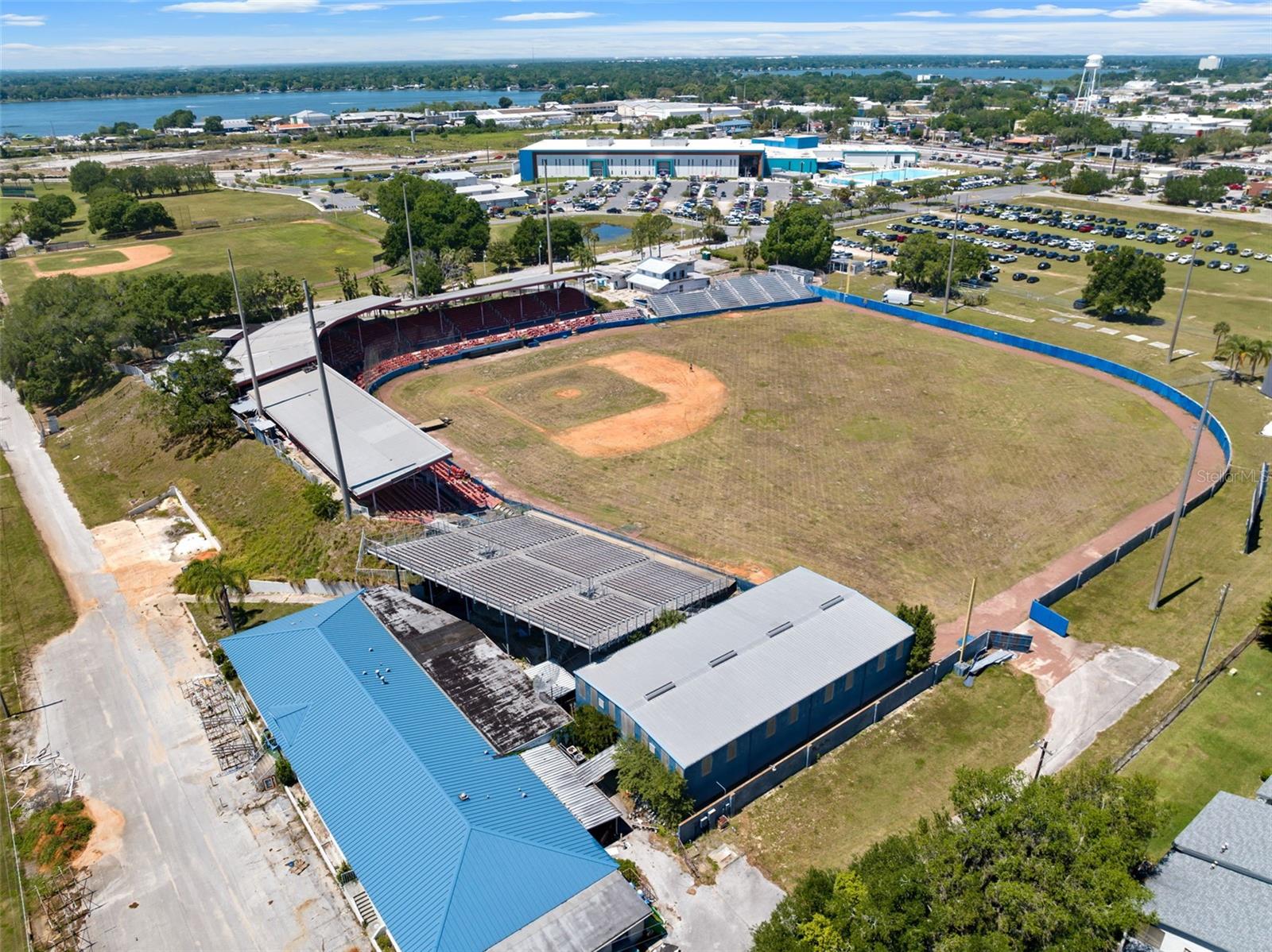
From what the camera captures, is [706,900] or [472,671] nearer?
[706,900]

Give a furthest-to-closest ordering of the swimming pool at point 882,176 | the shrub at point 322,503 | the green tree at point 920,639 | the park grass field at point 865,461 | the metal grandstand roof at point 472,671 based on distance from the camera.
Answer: the swimming pool at point 882,176 → the shrub at point 322,503 → the park grass field at point 865,461 → the green tree at point 920,639 → the metal grandstand roof at point 472,671

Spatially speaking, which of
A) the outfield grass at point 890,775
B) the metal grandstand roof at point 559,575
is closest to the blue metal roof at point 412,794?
the metal grandstand roof at point 559,575

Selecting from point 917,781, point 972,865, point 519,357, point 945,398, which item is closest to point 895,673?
point 917,781

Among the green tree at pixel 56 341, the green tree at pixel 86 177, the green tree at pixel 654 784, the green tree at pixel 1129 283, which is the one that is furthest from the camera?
the green tree at pixel 86 177

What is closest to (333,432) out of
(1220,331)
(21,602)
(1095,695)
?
(21,602)

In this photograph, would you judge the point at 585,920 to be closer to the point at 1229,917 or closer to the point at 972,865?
the point at 972,865

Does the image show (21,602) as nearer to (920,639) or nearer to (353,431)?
(353,431)

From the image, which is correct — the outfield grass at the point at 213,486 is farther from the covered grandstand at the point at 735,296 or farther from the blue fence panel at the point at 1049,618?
the covered grandstand at the point at 735,296
